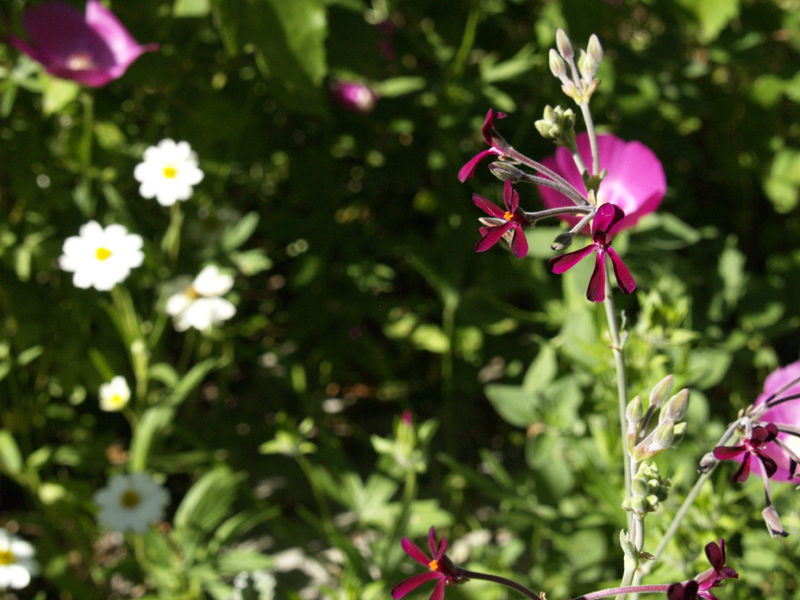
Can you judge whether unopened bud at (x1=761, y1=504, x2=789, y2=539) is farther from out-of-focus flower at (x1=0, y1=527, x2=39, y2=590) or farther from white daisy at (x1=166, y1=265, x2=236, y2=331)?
out-of-focus flower at (x1=0, y1=527, x2=39, y2=590)

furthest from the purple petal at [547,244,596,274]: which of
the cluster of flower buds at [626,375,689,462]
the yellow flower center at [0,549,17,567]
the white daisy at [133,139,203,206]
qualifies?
the yellow flower center at [0,549,17,567]

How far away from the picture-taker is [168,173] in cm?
98

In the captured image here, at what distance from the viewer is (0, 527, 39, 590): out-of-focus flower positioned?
960 millimetres

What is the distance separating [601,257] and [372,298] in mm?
853

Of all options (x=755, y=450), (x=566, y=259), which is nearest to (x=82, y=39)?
(x=566, y=259)

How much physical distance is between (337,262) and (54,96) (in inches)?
20.8

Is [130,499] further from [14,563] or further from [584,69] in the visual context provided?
[584,69]

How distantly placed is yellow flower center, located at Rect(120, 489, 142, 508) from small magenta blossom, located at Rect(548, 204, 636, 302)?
78 cm

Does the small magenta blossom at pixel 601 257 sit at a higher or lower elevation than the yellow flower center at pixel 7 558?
higher

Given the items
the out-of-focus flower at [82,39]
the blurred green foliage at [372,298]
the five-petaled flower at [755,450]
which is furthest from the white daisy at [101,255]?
the five-petaled flower at [755,450]

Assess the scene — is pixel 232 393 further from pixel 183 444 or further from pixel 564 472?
pixel 564 472

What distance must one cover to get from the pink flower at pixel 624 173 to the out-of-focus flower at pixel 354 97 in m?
0.47

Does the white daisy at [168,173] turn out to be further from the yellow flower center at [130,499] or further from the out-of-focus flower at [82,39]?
the yellow flower center at [130,499]

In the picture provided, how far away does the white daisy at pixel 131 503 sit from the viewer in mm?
970
